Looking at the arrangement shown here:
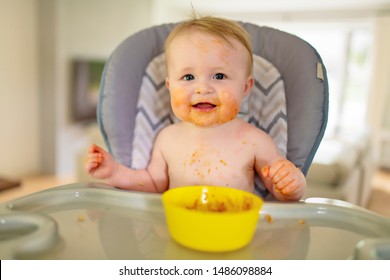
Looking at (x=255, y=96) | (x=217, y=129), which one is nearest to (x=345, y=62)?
(x=255, y=96)

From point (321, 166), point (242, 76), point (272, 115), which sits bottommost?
→ point (321, 166)

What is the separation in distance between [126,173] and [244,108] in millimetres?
349

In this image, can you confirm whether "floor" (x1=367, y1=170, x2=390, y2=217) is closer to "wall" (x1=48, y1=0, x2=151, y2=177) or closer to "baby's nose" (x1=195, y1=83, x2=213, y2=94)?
"baby's nose" (x1=195, y1=83, x2=213, y2=94)

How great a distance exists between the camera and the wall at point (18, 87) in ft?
10.1

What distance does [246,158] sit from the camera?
84cm

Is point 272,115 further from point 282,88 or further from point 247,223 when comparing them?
point 247,223

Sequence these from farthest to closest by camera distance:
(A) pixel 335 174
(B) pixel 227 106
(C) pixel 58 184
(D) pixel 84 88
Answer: (D) pixel 84 88 < (C) pixel 58 184 < (A) pixel 335 174 < (B) pixel 227 106

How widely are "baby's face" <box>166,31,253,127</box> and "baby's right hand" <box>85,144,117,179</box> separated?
20cm

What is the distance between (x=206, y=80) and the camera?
75 cm

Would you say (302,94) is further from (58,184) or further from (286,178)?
(58,184)

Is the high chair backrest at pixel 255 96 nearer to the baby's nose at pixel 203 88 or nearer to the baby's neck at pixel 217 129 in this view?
the baby's neck at pixel 217 129

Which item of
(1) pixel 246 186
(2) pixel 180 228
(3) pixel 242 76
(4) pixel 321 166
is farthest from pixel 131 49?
(4) pixel 321 166

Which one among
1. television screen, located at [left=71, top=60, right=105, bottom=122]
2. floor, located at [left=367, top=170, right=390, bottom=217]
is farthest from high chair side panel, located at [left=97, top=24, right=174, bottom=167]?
television screen, located at [left=71, top=60, right=105, bottom=122]
